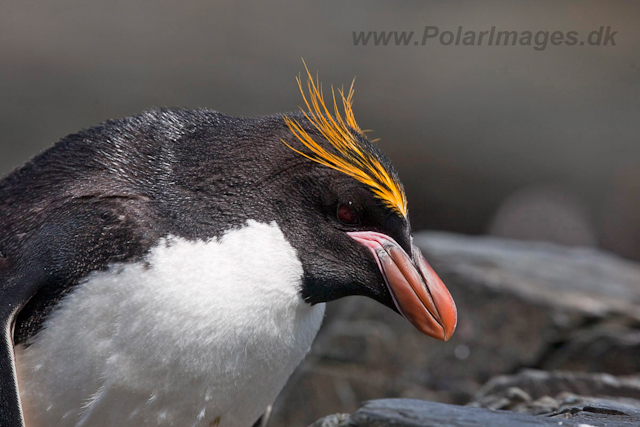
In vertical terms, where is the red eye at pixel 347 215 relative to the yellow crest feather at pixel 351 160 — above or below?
below

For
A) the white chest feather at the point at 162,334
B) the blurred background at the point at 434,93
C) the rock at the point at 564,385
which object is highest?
the blurred background at the point at 434,93

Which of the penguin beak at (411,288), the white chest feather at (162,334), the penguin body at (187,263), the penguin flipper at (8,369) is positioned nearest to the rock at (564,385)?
the penguin beak at (411,288)

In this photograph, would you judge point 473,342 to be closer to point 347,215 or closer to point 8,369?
point 347,215

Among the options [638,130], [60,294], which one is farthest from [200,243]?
[638,130]

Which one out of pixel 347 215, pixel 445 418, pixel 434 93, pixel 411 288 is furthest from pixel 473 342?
pixel 434 93

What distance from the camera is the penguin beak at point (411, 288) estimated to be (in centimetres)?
243

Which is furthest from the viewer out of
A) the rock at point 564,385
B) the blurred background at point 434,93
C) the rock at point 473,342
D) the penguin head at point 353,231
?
the blurred background at point 434,93

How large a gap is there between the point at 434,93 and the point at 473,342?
8.60 m

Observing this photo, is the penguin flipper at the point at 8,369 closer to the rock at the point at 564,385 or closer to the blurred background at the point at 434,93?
the rock at the point at 564,385

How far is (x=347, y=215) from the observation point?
2457 mm

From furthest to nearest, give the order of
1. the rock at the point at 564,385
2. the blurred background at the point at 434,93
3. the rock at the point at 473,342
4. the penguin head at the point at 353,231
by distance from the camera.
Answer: the blurred background at the point at 434,93, the rock at the point at 473,342, the rock at the point at 564,385, the penguin head at the point at 353,231

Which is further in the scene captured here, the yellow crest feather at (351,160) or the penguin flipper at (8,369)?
the yellow crest feather at (351,160)

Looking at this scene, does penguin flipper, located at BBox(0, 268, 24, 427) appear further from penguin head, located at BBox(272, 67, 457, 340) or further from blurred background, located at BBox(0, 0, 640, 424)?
blurred background, located at BBox(0, 0, 640, 424)

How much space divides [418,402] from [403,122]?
31.8 ft
